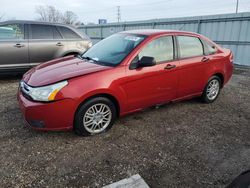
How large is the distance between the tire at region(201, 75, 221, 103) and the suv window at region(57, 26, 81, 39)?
4090 millimetres

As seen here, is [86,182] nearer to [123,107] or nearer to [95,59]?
[123,107]

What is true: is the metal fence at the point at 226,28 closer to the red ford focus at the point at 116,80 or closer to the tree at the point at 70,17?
the red ford focus at the point at 116,80

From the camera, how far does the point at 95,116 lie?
3.25 meters

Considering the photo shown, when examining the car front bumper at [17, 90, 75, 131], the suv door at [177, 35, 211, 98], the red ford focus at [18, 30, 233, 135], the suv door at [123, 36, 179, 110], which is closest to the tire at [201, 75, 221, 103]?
the red ford focus at [18, 30, 233, 135]

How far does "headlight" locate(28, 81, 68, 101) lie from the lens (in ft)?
9.39

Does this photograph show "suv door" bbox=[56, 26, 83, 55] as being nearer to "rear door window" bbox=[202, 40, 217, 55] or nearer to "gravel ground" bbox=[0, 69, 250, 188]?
"gravel ground" bbox=[0, 69, 250, 188]

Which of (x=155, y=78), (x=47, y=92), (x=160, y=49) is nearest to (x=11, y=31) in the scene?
(x=47, y=92)

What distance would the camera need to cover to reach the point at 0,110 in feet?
13.5

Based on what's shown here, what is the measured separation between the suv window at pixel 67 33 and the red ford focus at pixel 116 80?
2.78 m

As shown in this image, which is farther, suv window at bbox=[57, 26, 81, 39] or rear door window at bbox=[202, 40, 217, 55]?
suv window at bbox=[57, 26, 81, 39]

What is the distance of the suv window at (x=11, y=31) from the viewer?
5.77m

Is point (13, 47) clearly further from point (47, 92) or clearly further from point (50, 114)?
point (50, 114)

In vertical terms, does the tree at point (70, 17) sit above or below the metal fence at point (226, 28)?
above

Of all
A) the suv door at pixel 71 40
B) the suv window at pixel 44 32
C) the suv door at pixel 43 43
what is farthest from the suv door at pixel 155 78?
the suv window at pixel 44 32
